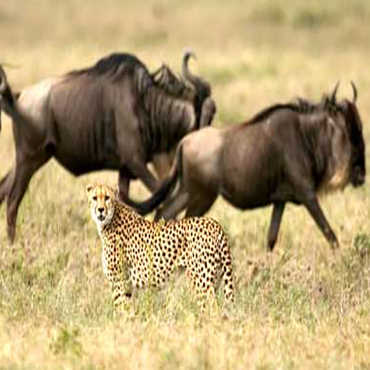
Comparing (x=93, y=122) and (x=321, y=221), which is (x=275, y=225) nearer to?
(x=321, y=221)

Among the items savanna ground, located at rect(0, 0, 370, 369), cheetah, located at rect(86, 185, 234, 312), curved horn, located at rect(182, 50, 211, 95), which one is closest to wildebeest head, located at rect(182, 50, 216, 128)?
curved horn, located at rect(182, 50, 211, 95)

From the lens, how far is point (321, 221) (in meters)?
10.9

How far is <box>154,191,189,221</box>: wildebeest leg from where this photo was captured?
1110 cm

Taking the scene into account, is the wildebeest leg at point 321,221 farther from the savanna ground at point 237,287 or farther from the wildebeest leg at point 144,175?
the wildebeest leg at point 144,175

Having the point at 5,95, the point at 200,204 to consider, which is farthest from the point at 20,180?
the point at 200,204

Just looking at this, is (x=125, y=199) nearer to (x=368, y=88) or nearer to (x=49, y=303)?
(x=49, y=303)

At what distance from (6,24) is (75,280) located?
66.1 feet

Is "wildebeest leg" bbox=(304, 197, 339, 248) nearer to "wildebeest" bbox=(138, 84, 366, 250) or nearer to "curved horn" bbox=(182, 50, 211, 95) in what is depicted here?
"wildebeest" bbox=(138, 84, 366, 250)

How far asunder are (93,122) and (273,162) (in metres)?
1.49

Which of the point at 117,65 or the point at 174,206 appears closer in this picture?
the point at 174,206

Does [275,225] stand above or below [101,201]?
below

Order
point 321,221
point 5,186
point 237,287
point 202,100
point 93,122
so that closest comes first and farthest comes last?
1. point 237,287
2. point 321,221
3. point 93,122
4. point 5,186
5. point 202,100

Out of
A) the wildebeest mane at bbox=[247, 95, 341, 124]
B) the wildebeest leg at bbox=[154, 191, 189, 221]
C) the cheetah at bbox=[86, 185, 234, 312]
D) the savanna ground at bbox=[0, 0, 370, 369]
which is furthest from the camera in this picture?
the wildebeest mane at bbox=[247, 95, 341, 124]

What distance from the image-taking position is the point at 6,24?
92.9ft
